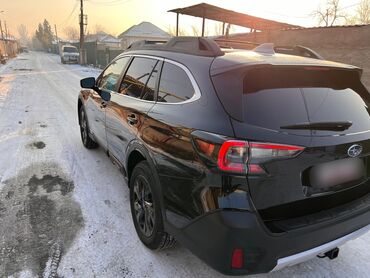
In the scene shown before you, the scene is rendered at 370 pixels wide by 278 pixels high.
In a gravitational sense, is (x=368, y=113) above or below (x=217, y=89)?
below

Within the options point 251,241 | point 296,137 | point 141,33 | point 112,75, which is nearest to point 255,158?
point 296,137

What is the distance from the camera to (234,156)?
1867 millimetres

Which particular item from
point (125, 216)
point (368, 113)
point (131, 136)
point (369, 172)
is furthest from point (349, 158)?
point (125, 216)

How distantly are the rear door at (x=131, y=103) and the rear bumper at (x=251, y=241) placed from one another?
3.96ft

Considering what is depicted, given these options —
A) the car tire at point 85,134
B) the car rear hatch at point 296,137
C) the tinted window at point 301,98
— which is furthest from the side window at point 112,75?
the tinted window at point 301,98

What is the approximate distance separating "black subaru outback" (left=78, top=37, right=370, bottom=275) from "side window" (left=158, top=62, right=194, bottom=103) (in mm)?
10

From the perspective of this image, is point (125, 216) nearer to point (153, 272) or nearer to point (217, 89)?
point (153, 272)

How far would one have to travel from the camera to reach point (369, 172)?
2.33m

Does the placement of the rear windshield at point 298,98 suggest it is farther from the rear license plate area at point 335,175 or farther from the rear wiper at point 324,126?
the rear license plate area at point 335,175

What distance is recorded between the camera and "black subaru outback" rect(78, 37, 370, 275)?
187cm

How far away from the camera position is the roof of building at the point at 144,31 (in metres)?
57.9

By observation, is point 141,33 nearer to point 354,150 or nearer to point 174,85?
point 174,85

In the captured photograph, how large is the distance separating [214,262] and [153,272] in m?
0.84

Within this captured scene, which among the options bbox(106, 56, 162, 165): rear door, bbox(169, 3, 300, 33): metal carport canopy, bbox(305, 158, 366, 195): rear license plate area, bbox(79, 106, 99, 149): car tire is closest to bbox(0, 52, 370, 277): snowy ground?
bbox(79, 106, 99, 149): car tire
